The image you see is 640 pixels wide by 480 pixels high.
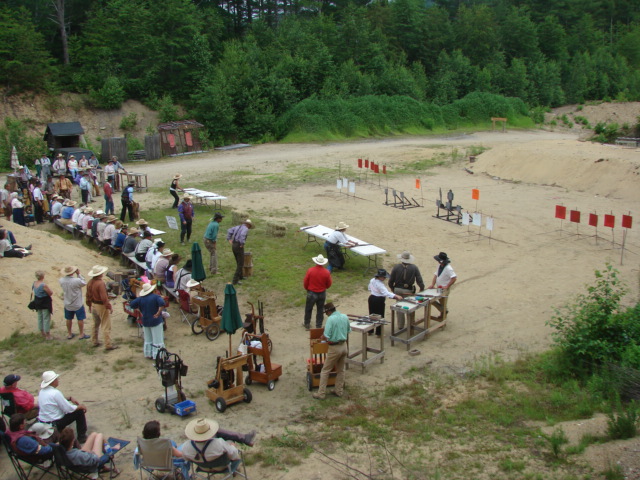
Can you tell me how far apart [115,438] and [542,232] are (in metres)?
15.1

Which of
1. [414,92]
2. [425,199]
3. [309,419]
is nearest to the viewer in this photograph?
[309,419]

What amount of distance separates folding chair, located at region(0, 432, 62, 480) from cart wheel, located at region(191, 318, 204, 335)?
4.70m

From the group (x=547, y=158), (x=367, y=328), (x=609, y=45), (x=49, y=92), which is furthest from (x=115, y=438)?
(x=609, y=45)

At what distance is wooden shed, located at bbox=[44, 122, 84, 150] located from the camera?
110ft

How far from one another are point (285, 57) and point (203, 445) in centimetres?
4514

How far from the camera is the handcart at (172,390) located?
349 inches

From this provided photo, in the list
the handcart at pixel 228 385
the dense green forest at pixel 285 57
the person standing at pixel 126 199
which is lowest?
the handcart at pixel 228 385

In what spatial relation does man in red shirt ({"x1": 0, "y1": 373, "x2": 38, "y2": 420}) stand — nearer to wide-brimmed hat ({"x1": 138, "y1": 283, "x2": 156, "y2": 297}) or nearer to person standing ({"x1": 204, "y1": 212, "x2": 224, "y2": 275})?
wide-brimmed hat ({"x1": 138, "y1": 283, "x2": 156, "y2": 297})

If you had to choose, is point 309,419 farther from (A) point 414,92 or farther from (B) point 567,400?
(A) point 414,92

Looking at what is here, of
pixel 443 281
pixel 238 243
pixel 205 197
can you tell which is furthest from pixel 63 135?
pixel 443 281

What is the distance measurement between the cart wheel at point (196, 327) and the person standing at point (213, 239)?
3218 millimetres

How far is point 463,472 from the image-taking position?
7371 millimetres

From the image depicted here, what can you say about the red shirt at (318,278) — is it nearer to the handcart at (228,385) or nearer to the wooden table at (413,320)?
the wooden table at (413,320)

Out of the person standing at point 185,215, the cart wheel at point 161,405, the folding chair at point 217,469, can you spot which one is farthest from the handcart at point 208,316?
the person standing at point 185,215
